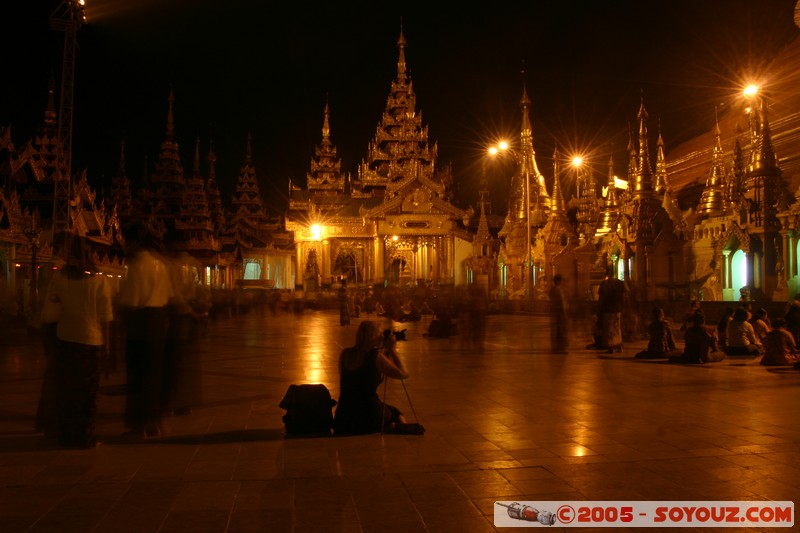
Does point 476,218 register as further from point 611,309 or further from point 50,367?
point 50,367

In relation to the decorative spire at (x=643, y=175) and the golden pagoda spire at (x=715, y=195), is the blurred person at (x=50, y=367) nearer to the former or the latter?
the decorative spire at (x=643, y=175)

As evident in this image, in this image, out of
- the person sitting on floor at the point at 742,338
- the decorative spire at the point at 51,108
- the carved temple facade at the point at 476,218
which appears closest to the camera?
the person sitting on floor at the point at 742,338

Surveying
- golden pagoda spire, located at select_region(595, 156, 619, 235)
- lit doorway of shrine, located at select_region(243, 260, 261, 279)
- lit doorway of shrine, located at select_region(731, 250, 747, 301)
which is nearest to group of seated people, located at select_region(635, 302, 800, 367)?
lit doorway of shrine, located at select_region(731, 250, 747, 301)

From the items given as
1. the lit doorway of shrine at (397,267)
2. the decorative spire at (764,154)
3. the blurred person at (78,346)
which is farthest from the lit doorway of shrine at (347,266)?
the blurred person at (78,346)

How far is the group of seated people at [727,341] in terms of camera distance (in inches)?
470

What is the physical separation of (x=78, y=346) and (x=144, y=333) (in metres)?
0.68

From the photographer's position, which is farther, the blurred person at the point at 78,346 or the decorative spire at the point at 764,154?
the decorative spire at the point at 764,154

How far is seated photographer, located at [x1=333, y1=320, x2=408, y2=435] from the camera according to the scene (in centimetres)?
683

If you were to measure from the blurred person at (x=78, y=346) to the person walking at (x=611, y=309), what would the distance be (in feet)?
33.0

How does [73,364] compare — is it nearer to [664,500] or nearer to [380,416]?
[380,416]

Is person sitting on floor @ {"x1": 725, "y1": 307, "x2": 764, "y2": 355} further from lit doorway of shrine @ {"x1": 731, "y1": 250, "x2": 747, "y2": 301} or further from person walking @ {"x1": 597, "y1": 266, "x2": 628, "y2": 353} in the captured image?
lit doorway of shrine @ {"x1": 731, "y1": 250, "x2": 747, "y2": 301}

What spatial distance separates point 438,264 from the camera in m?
55.3

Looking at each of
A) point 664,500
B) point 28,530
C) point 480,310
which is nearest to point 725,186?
point 480,310

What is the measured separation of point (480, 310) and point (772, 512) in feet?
35.8
